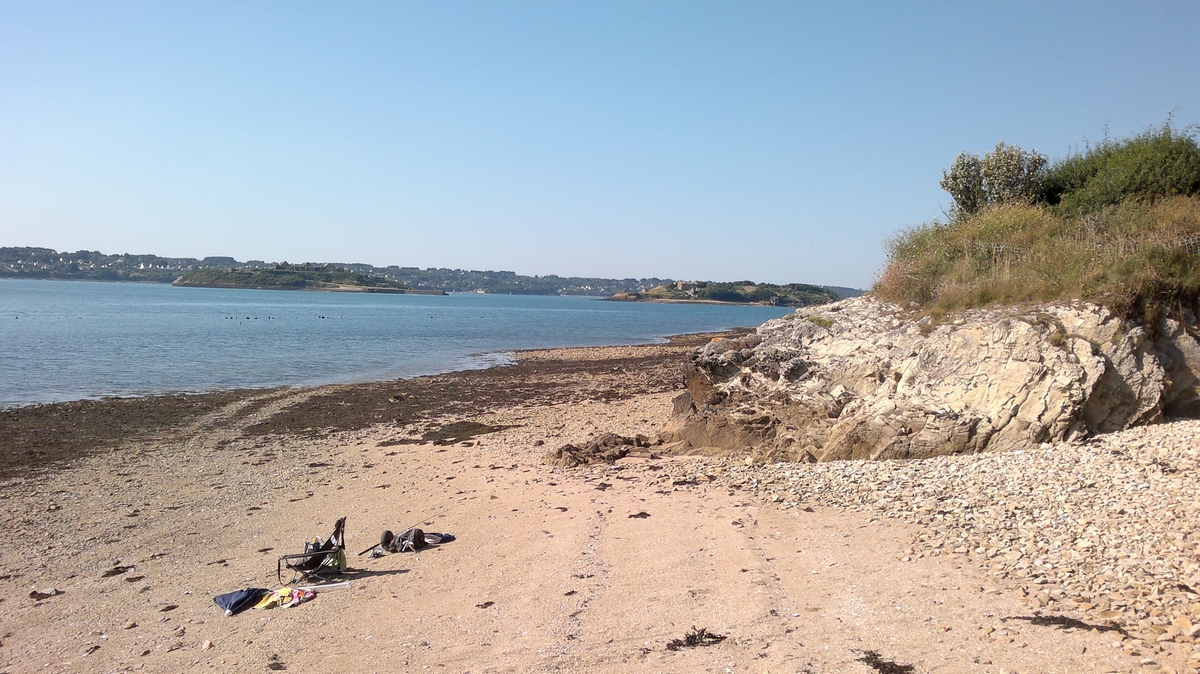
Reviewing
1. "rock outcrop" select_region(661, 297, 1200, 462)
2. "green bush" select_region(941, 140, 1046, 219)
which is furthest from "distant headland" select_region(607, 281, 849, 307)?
"rock outcrop" select_region(661, 297, 1200, 462)

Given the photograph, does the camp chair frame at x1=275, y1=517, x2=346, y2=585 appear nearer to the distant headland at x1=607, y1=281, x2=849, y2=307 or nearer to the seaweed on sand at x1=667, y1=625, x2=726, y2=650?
the seaweed on sand at x1=667, y1=625, x2=726, y2=650

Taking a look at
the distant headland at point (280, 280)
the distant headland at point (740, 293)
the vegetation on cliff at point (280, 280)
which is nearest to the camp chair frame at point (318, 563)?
the distant headland at point (740, 293)

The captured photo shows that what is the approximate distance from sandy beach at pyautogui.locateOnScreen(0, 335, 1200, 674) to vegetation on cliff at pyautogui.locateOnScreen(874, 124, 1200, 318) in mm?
4324

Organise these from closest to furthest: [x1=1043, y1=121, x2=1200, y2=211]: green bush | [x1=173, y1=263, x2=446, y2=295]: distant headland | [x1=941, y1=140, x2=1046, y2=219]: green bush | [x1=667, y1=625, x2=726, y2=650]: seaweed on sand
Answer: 1. [x1=667, y1=625, x2=726, y2=650]: seaweed on sand
2. [x1=1043, y1=121, x2=1200, y2=211]: green bush
3. [x1=941, y1=140, x2=1046, y2=219]: green bush
4. [x1=173, y1=263, x2=446, y2=295]: distant headland

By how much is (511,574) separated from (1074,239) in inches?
459

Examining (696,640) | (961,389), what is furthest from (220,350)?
(696,640)

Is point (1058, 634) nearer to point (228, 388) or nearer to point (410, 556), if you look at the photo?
point (410, 556)

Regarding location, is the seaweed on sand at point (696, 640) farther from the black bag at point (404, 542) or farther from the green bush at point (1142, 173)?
the green bush at point (1142, 173)

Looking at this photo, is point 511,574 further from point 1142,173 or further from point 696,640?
point 1142,173

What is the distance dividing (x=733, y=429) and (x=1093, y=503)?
584cm

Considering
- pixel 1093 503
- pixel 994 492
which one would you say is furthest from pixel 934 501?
pixel 1093 503

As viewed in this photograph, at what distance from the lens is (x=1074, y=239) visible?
40.4 feet

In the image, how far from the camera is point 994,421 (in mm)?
9641

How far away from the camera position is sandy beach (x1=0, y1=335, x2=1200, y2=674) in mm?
5512
